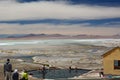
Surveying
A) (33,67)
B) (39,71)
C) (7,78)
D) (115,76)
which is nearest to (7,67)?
(7,78)

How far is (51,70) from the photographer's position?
70.4 m

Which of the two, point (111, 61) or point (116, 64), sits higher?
point (111, 61)

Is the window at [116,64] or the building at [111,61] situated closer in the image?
the building at [111,61]

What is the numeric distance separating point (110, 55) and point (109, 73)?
2.34 meters

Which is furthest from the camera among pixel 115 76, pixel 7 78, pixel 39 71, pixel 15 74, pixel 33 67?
pixel 33 67

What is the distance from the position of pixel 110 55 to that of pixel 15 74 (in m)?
18.2

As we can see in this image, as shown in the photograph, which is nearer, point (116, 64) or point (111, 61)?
point (111, 61)

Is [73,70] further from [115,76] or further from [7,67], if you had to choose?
[7,67]

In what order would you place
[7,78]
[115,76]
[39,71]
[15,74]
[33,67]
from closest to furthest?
[15,74] → [7,78] → [115,76] → [39,71] → [33,67]

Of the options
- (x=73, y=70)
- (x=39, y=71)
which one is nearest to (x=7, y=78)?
(x=39, y=71)

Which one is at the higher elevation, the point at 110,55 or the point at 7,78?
the point at 110,55

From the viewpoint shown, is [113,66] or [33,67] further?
[33,67]

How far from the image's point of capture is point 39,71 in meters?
67.7

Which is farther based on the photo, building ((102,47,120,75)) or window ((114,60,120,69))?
window ((114,60,120,69))
